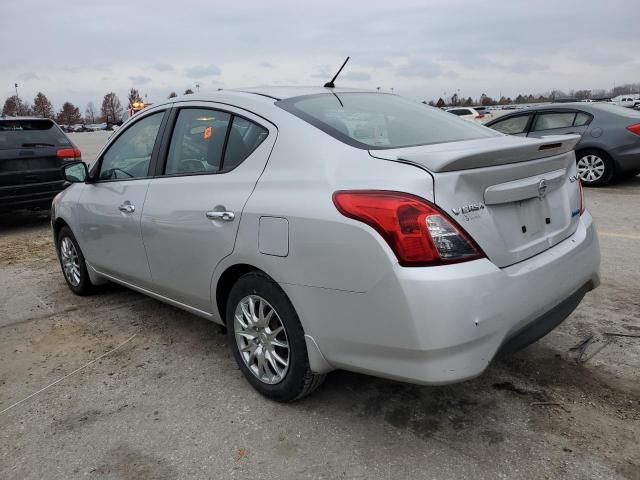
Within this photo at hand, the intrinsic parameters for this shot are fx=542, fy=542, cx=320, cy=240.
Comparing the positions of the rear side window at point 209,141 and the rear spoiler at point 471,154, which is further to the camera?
the rear side window at point 209,141

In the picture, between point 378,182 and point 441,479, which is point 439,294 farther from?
point 441,479

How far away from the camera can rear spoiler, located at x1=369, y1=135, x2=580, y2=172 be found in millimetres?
2180

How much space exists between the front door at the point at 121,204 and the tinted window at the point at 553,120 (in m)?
7.95

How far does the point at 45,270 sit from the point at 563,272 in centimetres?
513

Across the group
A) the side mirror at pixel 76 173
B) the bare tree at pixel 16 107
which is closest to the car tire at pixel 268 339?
the side mirror at pixel 76 173

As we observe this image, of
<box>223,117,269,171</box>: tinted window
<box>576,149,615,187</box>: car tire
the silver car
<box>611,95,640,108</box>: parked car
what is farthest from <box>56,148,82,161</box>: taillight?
<box>611,95,640,108</box>: parked car

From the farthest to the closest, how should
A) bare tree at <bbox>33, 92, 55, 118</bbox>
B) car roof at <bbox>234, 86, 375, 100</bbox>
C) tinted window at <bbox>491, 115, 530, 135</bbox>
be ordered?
bare tree at <bbox>33, 92, 55, 118</bbox> → tinted window at <bbox>491, 115, 530, 135</bbox> → car roof at <bbox>234, 86, 375, 100</bbox>

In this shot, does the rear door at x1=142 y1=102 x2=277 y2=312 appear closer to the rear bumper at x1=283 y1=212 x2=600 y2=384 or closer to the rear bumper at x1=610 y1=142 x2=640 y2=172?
the rear bumper at x1=283 y1=212 x2=600 y2=384

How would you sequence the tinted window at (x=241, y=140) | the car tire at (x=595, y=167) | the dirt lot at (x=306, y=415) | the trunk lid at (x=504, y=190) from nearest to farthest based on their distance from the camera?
the trunk lid at (x=504, y=190), the dirt lot at (x=306, y=415), the tinted window at (x=241, y=140), the car tire at (x=595, y=167)

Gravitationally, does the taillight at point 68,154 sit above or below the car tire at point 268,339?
above

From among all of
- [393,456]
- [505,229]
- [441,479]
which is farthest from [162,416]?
[505,229]

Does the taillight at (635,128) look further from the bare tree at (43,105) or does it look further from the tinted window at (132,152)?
the bare tree at (43,105)

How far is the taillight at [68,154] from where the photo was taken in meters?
7.84

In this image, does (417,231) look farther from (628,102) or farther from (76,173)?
(628,102)
